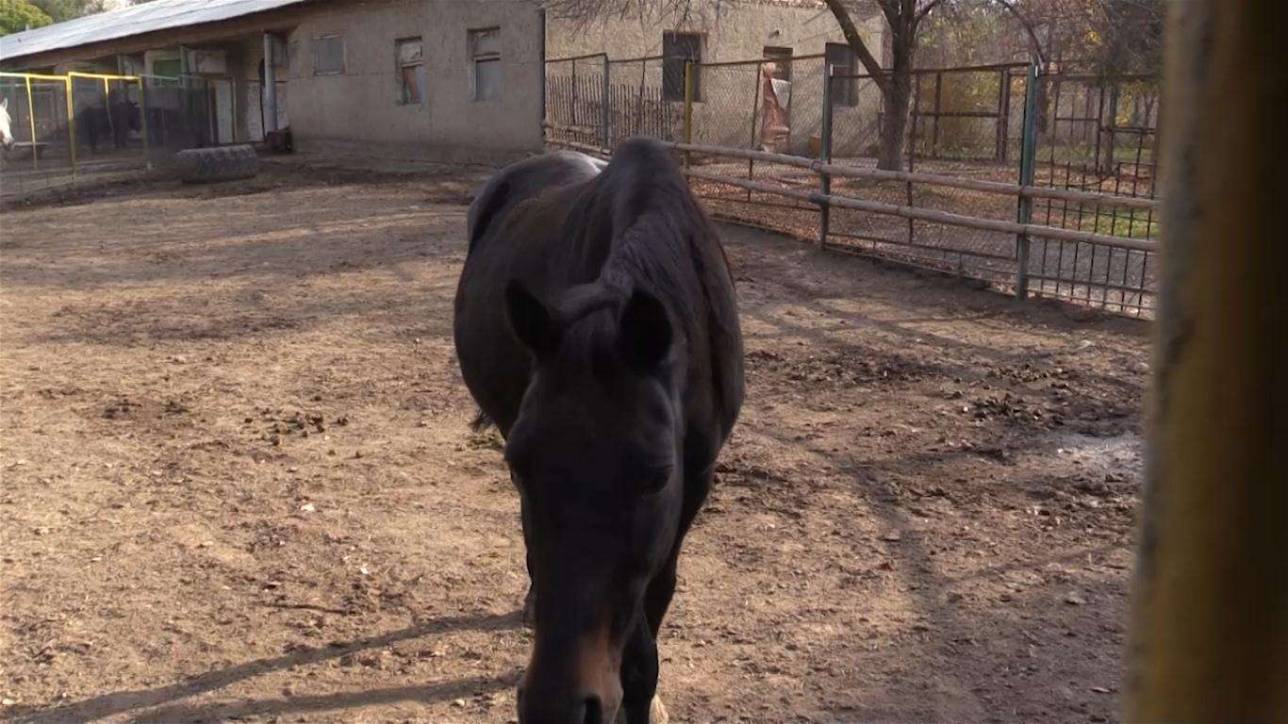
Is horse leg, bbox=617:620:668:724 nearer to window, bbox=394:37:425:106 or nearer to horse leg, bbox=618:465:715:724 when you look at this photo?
horse leg, bbox=618:465:715:724

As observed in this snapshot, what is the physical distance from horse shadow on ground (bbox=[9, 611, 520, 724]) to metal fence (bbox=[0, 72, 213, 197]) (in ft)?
59.8

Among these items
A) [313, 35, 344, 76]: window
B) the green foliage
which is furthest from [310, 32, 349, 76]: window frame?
the green foliage

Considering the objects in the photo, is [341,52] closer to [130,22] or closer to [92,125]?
[92,125]

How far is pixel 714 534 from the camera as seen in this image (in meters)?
4.44

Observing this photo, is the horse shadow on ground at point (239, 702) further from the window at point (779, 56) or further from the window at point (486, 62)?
the window at point (779, 56)

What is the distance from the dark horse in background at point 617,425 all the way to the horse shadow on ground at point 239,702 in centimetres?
71

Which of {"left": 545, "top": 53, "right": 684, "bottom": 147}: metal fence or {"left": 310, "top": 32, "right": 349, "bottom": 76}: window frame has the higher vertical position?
{"left": 310, "top": 32, "right": 349, "bottom": 76}: window frame

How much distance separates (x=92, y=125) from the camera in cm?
2223

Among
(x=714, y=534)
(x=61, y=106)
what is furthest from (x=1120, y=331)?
(x=61, y=106)

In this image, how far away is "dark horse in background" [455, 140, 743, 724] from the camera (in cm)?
196

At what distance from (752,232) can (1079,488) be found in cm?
771

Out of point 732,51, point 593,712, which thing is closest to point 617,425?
point 593,712

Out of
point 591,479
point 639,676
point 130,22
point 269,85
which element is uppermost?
point 130,22

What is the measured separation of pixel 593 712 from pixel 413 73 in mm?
22464
